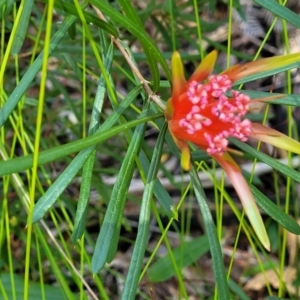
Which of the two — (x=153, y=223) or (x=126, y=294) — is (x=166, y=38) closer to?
(x=153, y=223)

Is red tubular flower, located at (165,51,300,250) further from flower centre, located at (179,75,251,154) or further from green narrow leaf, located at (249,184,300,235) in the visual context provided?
green narrow leaf, located at (249,184,300,235)

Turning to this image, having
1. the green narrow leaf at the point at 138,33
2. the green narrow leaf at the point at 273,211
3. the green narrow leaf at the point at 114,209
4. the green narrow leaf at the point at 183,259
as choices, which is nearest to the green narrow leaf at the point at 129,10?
the green narrow leaf at the point at 138,33

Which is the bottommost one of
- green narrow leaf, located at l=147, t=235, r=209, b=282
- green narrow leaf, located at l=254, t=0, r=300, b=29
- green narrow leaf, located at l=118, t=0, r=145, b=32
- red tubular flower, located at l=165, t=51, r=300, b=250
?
green narrow leaf, located at l=147, t=235, r=209, b=282

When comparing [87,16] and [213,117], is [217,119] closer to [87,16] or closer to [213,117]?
[213,117]

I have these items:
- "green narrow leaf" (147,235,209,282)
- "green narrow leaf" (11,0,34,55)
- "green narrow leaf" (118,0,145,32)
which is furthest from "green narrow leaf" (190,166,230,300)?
"green narrow leaf" (147,235,209,282)

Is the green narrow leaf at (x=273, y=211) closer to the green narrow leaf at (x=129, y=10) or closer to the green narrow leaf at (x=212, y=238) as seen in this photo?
the green narrow leaf at (x=212, y=238)

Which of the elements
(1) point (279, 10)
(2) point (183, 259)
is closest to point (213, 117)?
(1) point (279, 10)

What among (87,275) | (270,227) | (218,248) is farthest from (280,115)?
(218,248)
